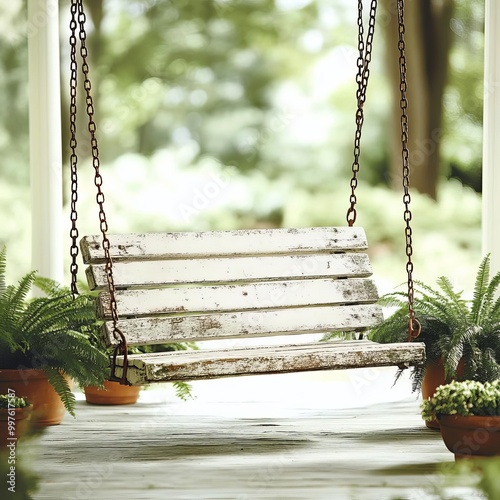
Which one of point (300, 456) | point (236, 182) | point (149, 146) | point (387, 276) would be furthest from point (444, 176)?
point (300, 456)

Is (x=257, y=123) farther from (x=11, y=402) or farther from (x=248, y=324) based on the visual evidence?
(x=11, y=402)

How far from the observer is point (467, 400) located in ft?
10.2

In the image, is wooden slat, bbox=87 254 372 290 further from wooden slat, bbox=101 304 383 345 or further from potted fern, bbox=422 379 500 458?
potted fern, bbox=422 379 500 458

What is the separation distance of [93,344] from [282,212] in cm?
715

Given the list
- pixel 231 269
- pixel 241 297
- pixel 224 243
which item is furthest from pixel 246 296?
pixel 224 243

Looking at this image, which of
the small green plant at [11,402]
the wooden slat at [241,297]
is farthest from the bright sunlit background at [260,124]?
the small green plant at [11,402]

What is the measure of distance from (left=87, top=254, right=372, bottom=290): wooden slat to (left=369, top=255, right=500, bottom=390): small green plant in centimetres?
27

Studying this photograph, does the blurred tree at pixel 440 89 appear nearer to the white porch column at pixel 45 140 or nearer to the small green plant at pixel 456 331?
the white porch column at pixel 45 140

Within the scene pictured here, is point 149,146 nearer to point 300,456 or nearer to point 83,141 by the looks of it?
point 83,141

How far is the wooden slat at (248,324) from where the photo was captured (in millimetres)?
3457

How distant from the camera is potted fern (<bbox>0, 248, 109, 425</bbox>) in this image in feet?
11.4

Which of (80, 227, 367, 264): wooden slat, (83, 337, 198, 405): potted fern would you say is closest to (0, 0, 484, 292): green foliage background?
(83, 337, 198, 405): potted fern

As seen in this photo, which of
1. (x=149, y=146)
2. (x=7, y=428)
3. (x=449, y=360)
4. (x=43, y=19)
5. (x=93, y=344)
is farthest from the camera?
(x=149, y=146)

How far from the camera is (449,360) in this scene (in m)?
3.48
